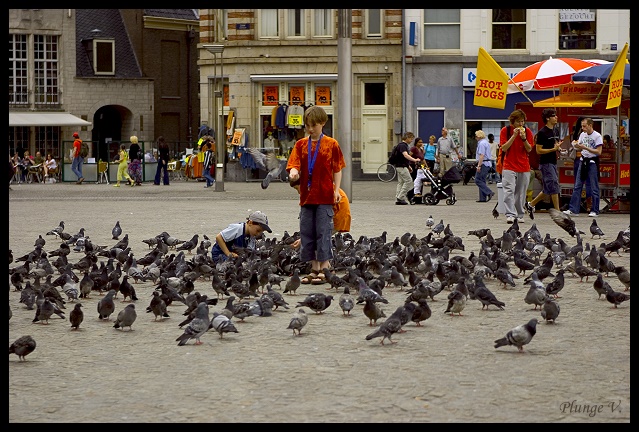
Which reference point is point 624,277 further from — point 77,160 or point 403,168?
point 77,160

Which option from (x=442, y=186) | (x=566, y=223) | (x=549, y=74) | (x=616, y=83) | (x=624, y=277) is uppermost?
(x=549, y=74)

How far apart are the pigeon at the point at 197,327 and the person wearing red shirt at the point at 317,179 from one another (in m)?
3.04

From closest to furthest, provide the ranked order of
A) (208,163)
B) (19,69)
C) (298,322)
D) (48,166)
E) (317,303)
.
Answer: (298,322), (317,303), (208,163), (48,166), (19,69)

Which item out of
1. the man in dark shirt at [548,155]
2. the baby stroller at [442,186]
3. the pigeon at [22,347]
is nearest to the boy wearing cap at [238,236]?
the pigeon at [22,347]

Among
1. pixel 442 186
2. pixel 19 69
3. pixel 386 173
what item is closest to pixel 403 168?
pixel 442 186

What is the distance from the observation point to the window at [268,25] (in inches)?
1665

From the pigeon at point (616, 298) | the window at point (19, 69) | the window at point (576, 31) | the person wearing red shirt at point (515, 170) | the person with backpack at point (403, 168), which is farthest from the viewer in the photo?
the window at point (19, 69)

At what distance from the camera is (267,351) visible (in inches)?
324

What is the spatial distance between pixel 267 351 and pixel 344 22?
18281mm

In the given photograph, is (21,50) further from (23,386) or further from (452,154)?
(23,386)

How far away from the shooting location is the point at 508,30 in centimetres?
4116

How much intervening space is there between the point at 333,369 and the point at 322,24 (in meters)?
35.7

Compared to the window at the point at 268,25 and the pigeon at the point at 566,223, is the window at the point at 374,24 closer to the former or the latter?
the window at the point at 268,25
